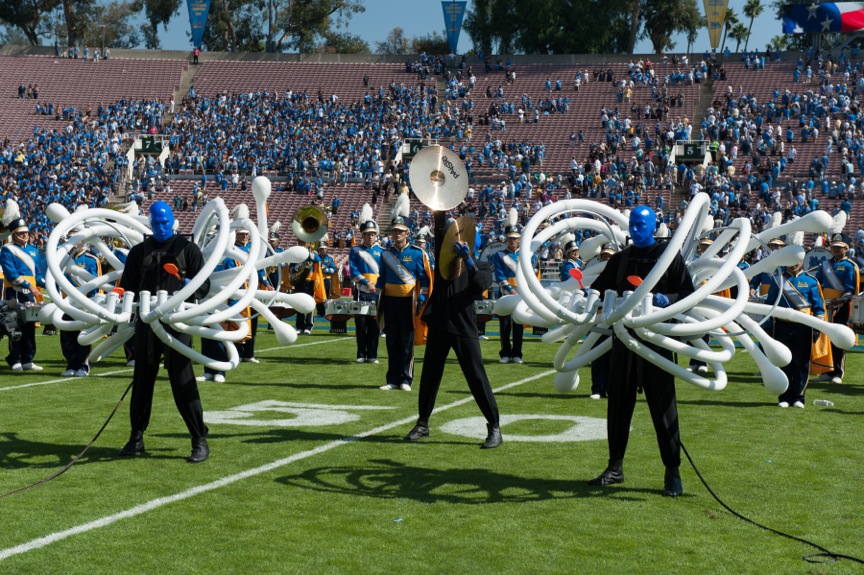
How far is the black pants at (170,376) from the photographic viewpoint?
8.07 metres

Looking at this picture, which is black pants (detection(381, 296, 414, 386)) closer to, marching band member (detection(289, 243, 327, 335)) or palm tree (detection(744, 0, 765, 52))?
marching band member (detection(289, 243, 327, 335))

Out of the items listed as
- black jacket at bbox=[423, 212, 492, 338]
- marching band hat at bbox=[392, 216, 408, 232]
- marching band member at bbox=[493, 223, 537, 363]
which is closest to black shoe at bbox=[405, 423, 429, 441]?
black jacket at bbox=[423, 212, 492, 338]

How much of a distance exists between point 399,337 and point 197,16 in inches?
2094

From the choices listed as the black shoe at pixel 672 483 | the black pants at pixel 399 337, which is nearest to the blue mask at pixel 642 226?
the black shoe at pixel 672 483

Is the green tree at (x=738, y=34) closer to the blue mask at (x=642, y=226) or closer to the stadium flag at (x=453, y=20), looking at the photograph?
the stadium flag at (x=453, y=20)

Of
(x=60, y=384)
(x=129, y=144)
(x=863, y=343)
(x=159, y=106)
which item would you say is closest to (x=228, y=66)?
(x=159, y=106)

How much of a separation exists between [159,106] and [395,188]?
620 inches

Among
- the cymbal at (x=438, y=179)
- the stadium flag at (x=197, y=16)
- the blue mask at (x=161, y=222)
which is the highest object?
the stadium flag at (x=197, y=16)

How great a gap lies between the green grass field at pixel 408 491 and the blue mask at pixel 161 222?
1669mm

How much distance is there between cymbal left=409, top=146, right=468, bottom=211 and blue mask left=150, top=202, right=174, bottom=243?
184 centimetres

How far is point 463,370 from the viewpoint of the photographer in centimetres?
877

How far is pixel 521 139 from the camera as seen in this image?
160 ft

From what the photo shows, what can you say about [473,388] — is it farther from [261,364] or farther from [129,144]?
[129,144]

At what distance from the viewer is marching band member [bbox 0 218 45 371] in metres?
14.4
